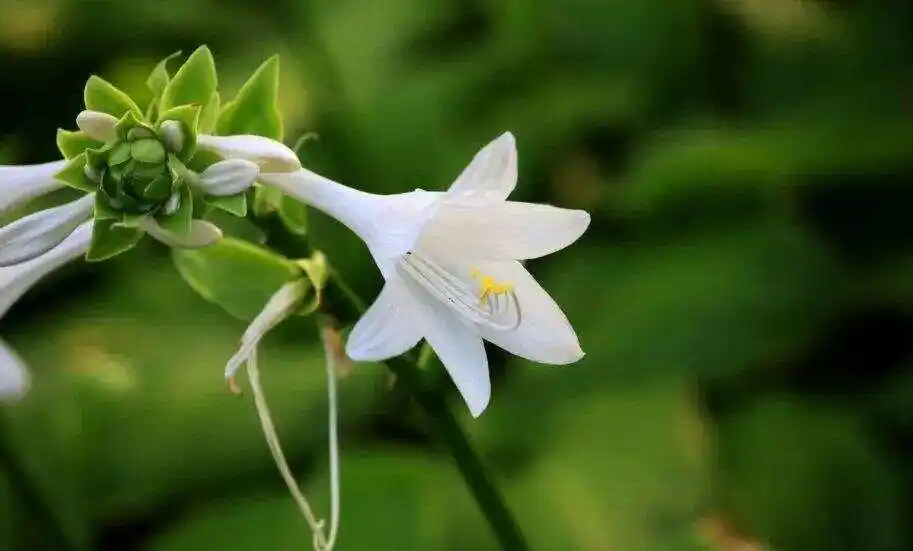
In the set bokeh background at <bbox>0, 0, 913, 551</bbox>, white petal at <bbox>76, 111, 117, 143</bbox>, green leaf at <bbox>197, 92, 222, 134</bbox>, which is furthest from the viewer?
bokeh background at <bbox>0, 0, 913, 551</bbox>

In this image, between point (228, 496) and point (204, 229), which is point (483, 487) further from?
point (228, 496)

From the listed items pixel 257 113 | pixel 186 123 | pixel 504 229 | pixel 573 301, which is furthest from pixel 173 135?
pixel 573 301

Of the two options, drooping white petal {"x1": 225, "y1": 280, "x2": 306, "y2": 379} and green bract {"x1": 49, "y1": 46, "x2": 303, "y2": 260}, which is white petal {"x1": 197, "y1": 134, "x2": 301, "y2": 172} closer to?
green bract {"x1": 49, "y1": 46, "x2": 303, "y2": 260}

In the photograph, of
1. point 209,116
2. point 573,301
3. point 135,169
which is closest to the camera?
point 135,169

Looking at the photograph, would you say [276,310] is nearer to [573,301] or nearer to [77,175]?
[77,175]

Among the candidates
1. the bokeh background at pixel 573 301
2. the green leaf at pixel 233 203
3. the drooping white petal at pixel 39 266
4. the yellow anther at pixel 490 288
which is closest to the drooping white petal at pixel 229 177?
the green leaf at pixel 233 203

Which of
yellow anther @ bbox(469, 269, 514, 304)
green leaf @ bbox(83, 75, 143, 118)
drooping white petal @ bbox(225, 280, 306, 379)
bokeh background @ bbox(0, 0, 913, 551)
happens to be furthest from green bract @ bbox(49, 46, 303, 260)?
bokeh background @ bbox(0, 0, 913, 551)
